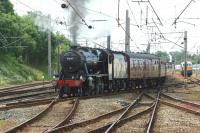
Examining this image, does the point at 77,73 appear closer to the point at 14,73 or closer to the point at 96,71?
the point at 96,71

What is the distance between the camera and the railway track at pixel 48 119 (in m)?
13.3

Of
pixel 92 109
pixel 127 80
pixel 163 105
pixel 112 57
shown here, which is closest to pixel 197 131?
pixel 92 109

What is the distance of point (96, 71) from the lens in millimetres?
29484

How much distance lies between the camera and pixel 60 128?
1248cm

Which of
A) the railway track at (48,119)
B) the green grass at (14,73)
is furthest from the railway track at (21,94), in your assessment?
the green grass at (14,73)

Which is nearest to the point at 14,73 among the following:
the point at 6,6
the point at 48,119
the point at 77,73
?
the point at 6,6

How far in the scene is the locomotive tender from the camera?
26.5 meters

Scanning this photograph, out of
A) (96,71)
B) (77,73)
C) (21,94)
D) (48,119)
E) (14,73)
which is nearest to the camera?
(48,119)

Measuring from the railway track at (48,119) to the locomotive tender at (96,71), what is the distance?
465cm

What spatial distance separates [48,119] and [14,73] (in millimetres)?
40396

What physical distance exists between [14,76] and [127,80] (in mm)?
21895

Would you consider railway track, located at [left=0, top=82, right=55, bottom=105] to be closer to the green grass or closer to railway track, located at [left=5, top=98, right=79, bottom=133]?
railway track, located at [left=5, top=98, right=79, bottom=133]

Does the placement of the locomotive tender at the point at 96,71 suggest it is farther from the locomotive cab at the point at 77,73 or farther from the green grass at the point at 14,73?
the green grass at the point at 14,73

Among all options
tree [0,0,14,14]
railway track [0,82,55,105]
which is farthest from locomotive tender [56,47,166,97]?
tree [0,0,14,14]
